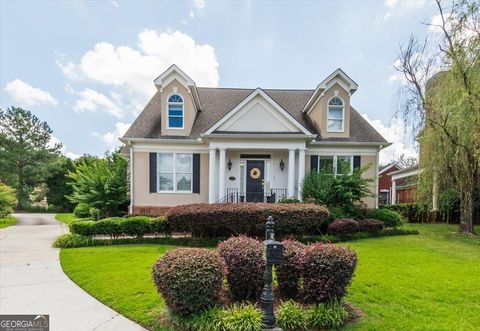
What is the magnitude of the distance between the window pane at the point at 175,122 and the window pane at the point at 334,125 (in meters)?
7.41

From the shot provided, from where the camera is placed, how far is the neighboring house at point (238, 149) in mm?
12984

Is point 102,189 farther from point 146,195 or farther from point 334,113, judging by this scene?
point 334,113

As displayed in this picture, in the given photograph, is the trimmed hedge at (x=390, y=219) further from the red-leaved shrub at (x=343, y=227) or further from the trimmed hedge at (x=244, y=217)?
the trimmed hedge at (x=244, y=217)

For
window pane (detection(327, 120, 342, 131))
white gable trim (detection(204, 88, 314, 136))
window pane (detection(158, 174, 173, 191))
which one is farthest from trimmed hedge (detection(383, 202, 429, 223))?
window pane (detection(158, 174, 173, 191))

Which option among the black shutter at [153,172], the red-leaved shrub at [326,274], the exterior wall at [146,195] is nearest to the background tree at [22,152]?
the exterior wall at [146,195]

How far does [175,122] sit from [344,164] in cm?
821

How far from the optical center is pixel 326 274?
4121 millimetres

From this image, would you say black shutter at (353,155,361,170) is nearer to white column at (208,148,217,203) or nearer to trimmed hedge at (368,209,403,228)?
trimmed hedge at (368,209,403,228)

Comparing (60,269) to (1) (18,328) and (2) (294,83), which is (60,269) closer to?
(1) (18,328)

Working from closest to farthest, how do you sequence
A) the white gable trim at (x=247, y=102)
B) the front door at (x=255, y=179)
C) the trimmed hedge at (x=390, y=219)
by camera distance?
1. the trimmed hedge at (x=390, y=219)
2. the white gable trim at (x=247, y=102)
3. the front door at (x=255, y=179)

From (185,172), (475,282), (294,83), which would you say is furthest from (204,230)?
(294,83)

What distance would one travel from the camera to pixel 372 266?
661cm

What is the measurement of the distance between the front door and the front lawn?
5.75 m

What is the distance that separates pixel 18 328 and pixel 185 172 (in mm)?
10037
